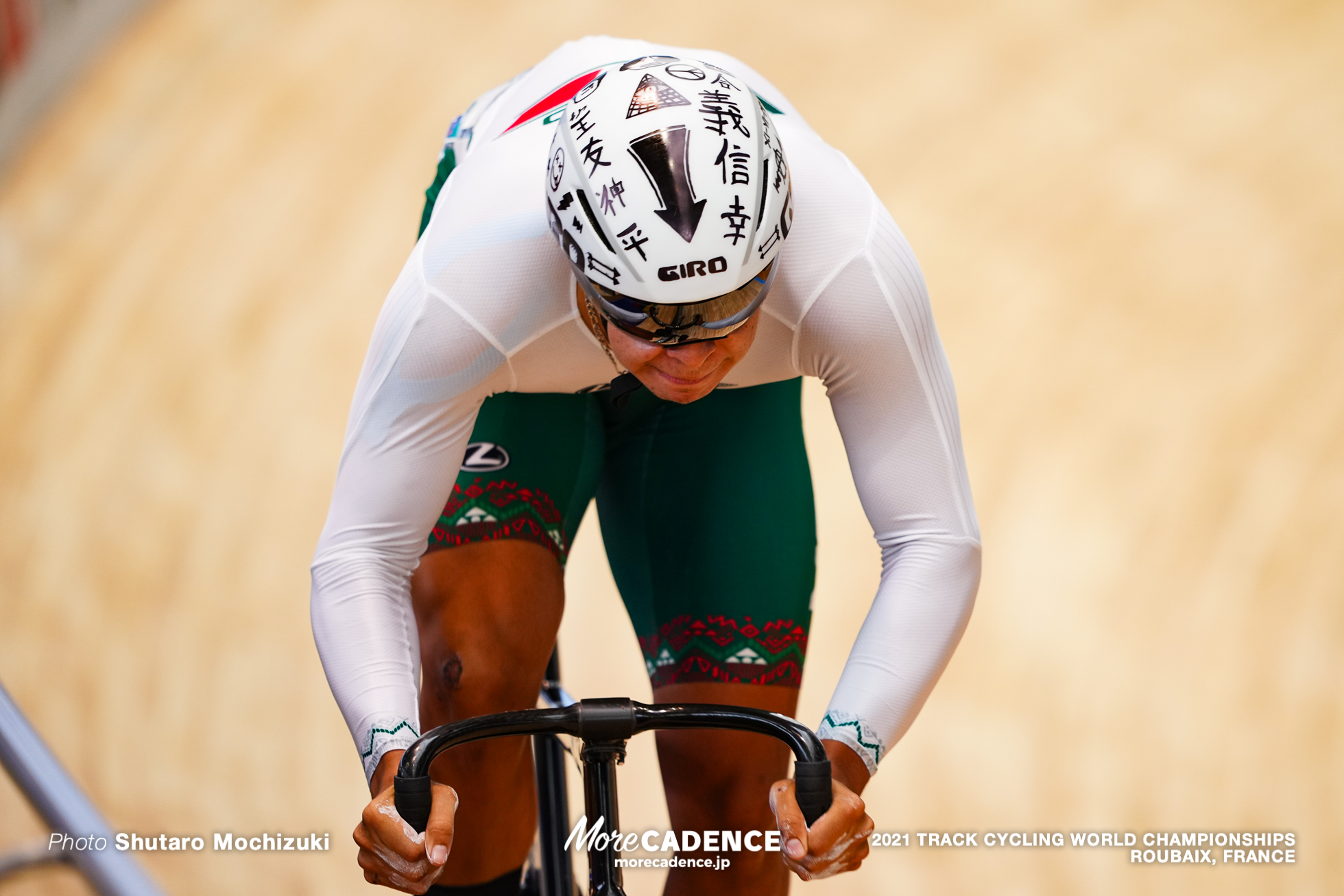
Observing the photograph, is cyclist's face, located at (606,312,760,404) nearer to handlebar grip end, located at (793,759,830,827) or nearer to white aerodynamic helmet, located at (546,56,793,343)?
white aerodynamic helmet, located at (546,56,793,343)

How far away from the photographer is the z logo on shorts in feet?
6.28

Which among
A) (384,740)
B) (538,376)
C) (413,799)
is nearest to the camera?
(413,799)

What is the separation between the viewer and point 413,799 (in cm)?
145

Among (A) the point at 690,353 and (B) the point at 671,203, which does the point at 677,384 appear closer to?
(A) the point at 690,353

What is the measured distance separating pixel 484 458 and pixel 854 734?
0.65 metres

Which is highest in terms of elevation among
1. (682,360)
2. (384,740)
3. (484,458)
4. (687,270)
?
(687,270)

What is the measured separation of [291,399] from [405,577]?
319 cm

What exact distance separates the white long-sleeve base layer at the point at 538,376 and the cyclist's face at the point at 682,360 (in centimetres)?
13

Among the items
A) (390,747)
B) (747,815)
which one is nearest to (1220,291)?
(747,815)

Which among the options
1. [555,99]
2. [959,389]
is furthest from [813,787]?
[959,389]

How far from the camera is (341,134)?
18.3 ft

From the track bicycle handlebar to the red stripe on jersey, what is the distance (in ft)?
2.62

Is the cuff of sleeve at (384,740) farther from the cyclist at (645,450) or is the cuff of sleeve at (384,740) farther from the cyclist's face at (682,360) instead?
the cyclist's face at (682,360)

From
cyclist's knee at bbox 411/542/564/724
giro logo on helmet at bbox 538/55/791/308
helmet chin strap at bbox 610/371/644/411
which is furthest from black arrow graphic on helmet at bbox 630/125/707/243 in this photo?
cyclist's knee at bbox 411/542/564/724
